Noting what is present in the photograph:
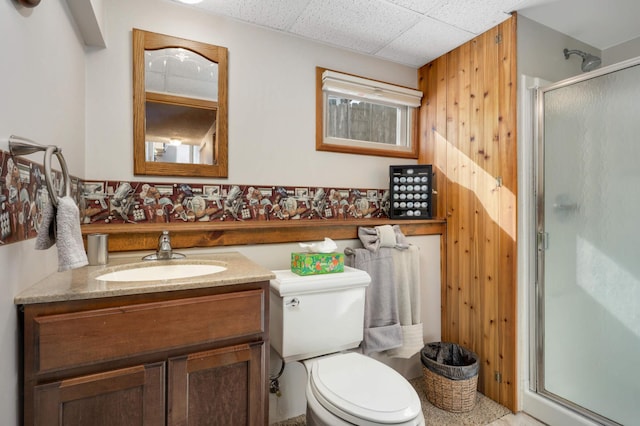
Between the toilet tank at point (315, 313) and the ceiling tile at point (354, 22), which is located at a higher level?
the ceiling tile at point (354, 22)

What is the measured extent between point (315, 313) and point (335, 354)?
26cm

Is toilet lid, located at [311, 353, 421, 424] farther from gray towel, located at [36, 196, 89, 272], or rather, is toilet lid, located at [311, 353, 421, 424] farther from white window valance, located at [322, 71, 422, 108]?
white window valance, located at [322, 71, 422, 108]

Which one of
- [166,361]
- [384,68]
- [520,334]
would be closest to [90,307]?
[166,361]

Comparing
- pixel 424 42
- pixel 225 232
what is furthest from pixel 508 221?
pixel 225 232

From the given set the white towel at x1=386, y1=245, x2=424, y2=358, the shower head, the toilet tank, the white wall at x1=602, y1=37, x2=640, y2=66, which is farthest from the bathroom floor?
the white wall at x1=602, y1=37, x2=640, y2=66

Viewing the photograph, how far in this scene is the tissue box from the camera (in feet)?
5.13

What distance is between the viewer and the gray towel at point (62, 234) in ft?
2.82

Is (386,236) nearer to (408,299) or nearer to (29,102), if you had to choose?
(408,299)

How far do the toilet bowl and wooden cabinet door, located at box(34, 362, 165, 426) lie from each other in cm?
57

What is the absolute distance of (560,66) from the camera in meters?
2.04

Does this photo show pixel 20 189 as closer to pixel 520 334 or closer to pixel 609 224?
pixel 520 334

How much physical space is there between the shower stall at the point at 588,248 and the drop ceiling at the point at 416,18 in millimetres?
496

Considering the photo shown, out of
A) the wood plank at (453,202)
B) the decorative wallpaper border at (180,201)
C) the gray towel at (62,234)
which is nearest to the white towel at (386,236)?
the decorative wallpaper border at (180,201)

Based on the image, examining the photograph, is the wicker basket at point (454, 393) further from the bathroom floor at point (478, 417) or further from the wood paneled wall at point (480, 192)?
the wood paneled wall at point (480, 192)
